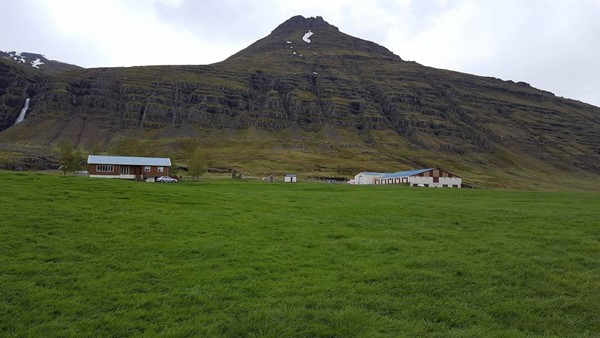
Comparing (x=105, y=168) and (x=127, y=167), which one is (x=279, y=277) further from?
(x=105, y=168)

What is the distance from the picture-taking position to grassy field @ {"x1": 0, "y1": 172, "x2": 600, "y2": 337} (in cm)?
837

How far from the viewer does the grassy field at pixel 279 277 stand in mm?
8367

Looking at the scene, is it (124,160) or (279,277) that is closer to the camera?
(279,277)

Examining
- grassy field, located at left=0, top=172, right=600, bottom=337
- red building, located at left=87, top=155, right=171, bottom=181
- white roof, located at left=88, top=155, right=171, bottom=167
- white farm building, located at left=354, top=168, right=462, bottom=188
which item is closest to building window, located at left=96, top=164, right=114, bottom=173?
red building, located at left=87, top=155, right=171, bottom=181

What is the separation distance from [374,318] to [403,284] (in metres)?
2.50

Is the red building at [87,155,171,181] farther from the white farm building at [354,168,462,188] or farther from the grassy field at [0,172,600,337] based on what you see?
the grassy field at [0,172,600,337]

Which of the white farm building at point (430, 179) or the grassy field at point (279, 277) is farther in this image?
the white farm building at point (430, 179)

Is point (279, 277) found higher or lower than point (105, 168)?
lower

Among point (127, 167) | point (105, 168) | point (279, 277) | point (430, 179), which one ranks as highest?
point (430, 179)

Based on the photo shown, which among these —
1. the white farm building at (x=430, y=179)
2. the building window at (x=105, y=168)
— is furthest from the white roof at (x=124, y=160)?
the white farm building at (x=430, y=179)

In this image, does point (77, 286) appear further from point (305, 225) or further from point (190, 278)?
point (305, 225)

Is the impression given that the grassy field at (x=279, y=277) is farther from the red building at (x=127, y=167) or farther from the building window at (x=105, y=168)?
the building window at (x=105, y=168)

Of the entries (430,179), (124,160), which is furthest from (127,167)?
(430,179)

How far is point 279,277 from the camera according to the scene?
1111 cm
